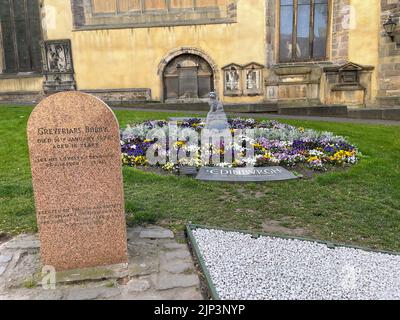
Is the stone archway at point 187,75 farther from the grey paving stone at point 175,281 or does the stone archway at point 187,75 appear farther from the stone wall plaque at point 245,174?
the grey paving stone at point 175,281

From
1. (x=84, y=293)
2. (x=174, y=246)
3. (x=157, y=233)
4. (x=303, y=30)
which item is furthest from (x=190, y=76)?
(x=84, y=293)

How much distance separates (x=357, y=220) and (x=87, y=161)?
3.55 metres

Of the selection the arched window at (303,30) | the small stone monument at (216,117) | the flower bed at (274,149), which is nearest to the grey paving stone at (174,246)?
the flower bed at (274,149)

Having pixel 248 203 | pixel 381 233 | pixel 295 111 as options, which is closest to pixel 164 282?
pixel 248 203

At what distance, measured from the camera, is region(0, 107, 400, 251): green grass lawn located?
446cm

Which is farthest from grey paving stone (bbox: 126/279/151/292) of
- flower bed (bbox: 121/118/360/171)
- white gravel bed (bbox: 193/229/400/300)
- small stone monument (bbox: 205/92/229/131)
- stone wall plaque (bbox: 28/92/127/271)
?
small stone monument (bbox: 205/92/229/131)

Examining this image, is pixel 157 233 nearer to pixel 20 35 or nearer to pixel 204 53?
pixel 204 53

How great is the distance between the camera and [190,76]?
52.5ft

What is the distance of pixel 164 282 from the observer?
318 cm

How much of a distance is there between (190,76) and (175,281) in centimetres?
1373

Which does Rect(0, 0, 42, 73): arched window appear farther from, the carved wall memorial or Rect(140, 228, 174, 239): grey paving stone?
Rect(140, 228, 174, 239): grey paving stone

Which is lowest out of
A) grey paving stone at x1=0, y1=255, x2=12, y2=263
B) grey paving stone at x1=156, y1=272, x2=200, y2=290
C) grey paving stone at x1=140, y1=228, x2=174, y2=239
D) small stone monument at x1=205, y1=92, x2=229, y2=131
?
grey paving stone at x1=156, y1=272, x2=200, y2=290

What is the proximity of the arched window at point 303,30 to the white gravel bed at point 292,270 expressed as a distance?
547 inches

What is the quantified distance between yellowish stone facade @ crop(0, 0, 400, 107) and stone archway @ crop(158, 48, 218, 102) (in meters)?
0.05
